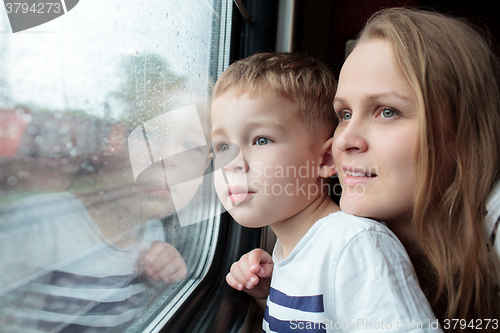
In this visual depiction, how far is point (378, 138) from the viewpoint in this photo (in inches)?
24.5

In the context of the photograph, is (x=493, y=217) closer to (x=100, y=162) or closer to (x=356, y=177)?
(x=356, y=177)

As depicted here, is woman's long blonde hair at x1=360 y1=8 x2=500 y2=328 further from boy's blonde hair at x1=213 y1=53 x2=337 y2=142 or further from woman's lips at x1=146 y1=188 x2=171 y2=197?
woman's lips at x1=146 y1=188 x2=171 y2=197

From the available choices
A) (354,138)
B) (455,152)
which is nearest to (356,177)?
(354,138)

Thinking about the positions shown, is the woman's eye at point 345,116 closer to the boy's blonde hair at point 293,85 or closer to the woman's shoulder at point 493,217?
the boy's blonde hair at point 293,85

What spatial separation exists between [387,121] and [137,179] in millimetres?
535

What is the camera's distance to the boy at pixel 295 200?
0.57 metres

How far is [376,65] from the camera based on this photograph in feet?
2.11

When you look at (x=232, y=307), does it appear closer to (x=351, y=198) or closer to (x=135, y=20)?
(x=351, y=198)

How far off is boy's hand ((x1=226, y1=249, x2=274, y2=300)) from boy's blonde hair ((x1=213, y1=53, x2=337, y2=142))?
370mm

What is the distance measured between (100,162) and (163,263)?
14.5 inches

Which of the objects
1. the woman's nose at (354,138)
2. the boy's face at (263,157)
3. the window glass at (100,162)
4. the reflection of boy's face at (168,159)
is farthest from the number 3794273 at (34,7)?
the woman's nose at (354,138)

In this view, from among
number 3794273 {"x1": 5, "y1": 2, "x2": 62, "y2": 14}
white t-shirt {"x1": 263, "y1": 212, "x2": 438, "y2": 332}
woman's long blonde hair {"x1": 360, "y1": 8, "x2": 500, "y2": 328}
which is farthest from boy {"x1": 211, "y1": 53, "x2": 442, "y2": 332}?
number 3794273 {"x1": 5, "y1": 2, "x2": 62, "y2": 14}

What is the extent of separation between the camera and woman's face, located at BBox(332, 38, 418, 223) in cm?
61

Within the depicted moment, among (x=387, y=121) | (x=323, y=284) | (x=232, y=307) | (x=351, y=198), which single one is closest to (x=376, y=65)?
(x=387, y=121)
